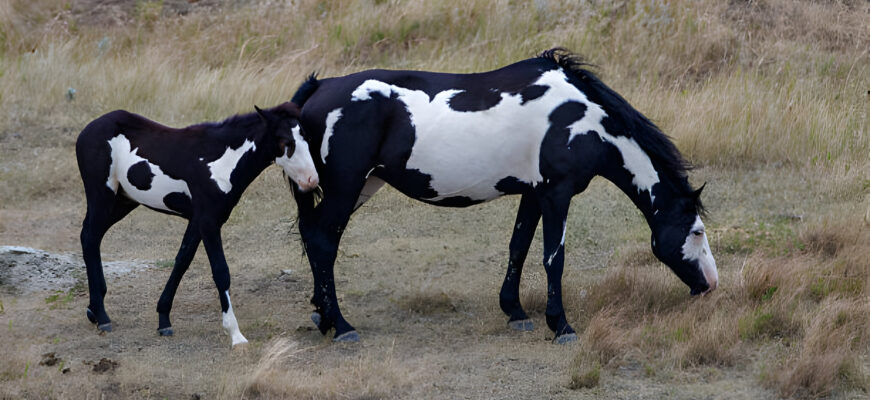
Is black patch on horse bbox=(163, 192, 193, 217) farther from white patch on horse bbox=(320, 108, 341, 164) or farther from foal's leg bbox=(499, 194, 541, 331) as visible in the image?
foal's leg bbox=(499, 194, 541, 331)

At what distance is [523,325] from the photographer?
6465 millimetres

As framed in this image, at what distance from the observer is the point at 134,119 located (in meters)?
6.21

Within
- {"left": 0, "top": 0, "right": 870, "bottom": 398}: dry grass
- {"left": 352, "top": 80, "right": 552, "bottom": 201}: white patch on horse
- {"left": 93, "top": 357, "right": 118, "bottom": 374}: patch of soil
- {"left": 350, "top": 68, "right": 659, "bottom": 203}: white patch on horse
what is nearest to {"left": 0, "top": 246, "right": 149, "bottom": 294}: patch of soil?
{"left": 0, "top": 0, "right": 870, "bottom": 398}: dry grass

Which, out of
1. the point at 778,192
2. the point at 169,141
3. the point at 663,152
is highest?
the point at 169,141

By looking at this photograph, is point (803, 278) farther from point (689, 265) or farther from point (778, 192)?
point (778, 192)

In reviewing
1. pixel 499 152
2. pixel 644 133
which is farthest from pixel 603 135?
pixel 499 152

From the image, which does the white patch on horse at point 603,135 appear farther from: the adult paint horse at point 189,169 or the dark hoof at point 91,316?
the dark hoof at point 91,316

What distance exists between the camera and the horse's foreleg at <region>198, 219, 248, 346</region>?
5.84m

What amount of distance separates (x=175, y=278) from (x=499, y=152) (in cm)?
228

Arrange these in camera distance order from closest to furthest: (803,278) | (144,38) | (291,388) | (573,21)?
(291,388) < (803,278) < (573,21) < (144,38)

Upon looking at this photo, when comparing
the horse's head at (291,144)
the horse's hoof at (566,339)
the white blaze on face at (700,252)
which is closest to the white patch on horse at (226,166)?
the horse's head at (291,144)

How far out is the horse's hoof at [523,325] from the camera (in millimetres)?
6449

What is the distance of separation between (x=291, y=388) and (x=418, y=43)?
336 inches

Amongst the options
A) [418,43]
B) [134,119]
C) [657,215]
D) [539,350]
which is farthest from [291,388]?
[418,43]
